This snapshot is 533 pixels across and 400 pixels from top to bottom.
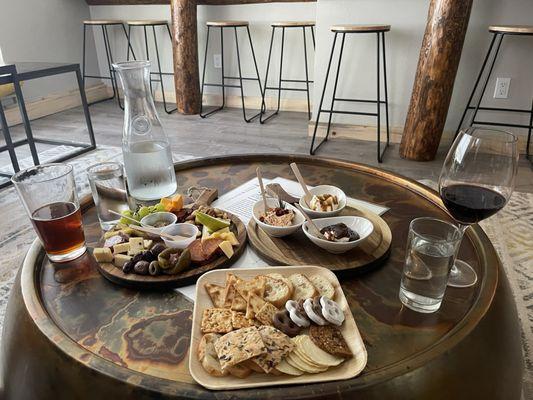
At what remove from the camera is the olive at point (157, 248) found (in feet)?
2.65

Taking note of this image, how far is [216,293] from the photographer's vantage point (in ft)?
2.34

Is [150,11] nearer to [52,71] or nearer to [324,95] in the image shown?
[52,71]

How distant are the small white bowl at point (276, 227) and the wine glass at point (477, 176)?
317mm

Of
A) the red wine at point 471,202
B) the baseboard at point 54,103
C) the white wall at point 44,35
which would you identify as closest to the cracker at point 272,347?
the red wine at point 471,202

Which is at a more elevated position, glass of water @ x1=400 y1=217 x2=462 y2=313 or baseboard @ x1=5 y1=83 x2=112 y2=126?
glass of water @ x1=400 y1=217 x2=462 y2=313

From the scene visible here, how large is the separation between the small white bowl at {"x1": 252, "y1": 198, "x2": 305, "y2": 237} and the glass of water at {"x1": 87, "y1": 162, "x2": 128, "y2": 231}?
342 mm

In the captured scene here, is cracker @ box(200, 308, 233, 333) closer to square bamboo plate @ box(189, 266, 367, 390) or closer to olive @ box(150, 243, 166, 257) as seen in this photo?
square bamboo plate @ box(189, 266, 367, 390)

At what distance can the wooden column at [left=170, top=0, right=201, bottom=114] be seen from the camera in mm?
3668

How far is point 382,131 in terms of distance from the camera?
3.13 metres

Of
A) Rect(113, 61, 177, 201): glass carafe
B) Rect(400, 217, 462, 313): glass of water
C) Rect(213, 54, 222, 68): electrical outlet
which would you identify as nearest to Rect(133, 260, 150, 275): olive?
Rect(113, 61, 177, 201): glass carafe

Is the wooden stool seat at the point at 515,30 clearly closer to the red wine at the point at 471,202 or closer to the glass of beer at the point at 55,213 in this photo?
the red wine at the point at 471,202

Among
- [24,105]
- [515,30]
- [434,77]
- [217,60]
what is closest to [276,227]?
[434,77]

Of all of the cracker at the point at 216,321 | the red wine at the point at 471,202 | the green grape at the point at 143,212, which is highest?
the red wine at the point at 471,202

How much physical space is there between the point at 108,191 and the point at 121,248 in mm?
210
